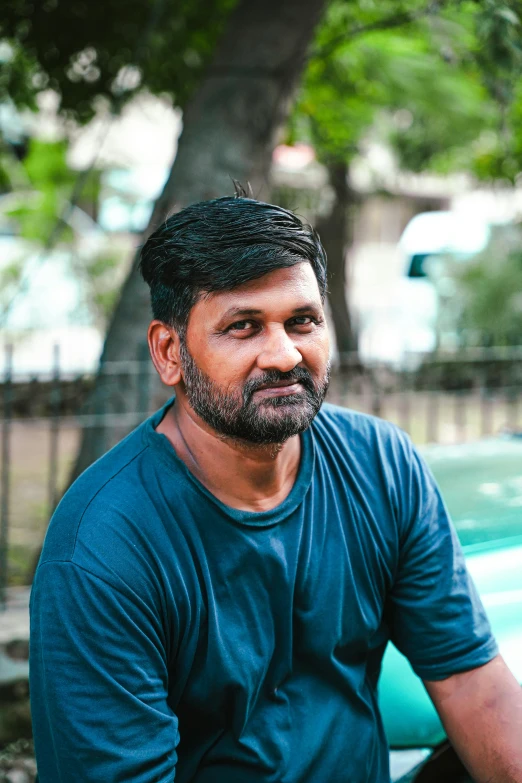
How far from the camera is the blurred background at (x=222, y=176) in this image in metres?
4.55

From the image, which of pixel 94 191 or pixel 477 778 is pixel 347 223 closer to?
pixel 94 191

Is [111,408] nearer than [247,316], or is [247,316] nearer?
[247,316]

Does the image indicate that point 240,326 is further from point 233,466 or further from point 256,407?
point 233,466

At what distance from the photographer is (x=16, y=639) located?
3.62 meters

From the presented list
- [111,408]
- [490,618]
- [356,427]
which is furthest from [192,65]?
[490,618]

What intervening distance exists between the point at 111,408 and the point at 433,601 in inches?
119

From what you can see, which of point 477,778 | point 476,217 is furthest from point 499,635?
point 476,217

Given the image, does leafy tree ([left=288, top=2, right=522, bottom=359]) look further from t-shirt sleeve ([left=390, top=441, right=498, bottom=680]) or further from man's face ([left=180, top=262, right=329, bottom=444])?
t-shirt sleeve ([left=390, top=441, right=498, bottom=680])

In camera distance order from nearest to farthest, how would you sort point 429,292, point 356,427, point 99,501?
point 99,501 → point 356,427 → point 429,292

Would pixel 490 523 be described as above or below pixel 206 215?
below

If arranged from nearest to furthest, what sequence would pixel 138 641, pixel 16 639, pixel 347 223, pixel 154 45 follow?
1. pixel 138 641
2. pixel 16 639
3. pixel 154 45
4. pixel 347 223

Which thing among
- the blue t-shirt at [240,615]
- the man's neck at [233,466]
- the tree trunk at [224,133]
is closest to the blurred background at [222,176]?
the tree trunk at [224,133]

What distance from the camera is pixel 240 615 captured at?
67.6 inches

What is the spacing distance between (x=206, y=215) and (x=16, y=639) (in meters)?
2.51
